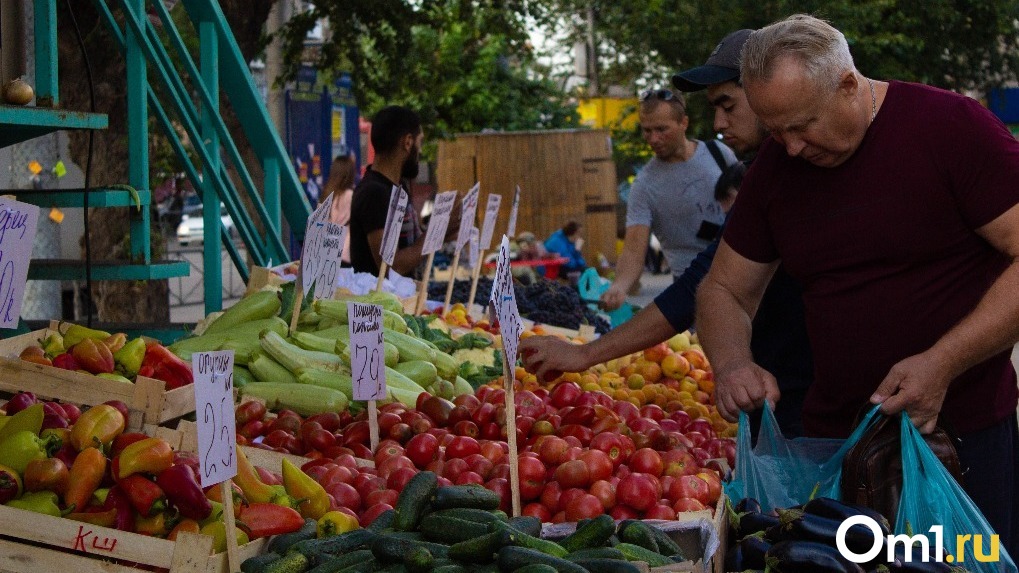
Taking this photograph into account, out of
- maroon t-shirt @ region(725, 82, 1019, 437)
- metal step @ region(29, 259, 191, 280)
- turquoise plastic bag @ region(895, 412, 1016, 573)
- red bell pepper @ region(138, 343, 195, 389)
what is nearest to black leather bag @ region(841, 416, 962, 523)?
turquoise plastic bag @ region(895, 412, 1016, 573)

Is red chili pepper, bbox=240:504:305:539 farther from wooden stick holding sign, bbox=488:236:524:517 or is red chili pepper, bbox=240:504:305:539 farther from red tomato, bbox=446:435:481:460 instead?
red tomato, bbox=446:435:481:460

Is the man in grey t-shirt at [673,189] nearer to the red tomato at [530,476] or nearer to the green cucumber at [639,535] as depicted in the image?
the red tomato at [530,476]

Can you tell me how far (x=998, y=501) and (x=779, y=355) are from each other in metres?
0.88

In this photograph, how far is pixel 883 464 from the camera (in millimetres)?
2859

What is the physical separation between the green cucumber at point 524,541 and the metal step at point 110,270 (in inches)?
121

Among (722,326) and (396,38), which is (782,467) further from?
(396,38)

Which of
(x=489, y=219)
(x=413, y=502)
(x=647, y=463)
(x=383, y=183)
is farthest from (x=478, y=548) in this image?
(x=489, y=219)

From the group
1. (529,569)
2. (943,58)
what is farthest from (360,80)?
(943,58)

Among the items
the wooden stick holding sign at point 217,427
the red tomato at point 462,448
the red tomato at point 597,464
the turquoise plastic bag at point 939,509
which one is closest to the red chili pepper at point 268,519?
the wooden stick holding sign at point 217,427

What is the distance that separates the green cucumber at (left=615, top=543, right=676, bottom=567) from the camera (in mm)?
2586

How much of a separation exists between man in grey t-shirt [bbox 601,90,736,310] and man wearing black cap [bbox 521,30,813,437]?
7.79ft

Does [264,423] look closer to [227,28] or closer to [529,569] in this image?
[529,569]

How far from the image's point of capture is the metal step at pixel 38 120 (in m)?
4.11

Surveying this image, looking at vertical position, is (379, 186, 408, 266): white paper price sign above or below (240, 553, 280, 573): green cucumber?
above
